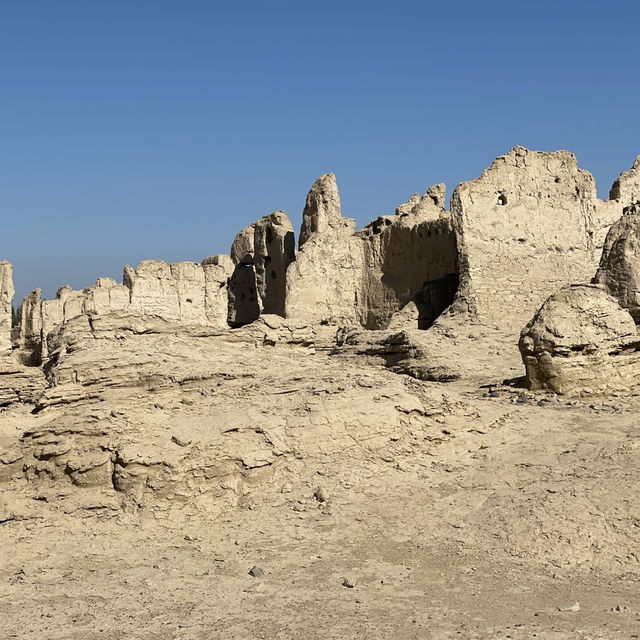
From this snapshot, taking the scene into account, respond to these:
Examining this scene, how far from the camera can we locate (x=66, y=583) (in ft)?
19.5

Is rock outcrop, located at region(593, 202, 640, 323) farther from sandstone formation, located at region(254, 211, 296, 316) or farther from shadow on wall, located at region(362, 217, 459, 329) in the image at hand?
sandstone formation, located at region(254, 211, 296, 316)

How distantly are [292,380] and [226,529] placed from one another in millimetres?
2421

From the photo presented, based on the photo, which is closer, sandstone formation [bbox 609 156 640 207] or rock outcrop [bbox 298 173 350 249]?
rock outcrop [bbox 298 173 350 249]

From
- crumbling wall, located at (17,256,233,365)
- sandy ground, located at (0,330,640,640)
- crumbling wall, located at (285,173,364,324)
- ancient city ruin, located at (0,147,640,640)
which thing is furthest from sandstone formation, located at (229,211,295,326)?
sandy ground, located at (0,330,640,640)

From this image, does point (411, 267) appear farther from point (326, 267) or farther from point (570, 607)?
point (570, 607)

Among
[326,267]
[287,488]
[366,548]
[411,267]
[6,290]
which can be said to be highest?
[6,290]

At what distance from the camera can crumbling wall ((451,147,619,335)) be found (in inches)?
659

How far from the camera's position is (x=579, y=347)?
10.4 meters

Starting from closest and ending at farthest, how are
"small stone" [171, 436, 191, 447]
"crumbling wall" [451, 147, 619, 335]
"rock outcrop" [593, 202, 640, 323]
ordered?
"small stone" [171, 436, 191, 447] < "rock outcrop" [593, 202, 640, 323] < "crumbling wall" [451, 147, 619, 335]

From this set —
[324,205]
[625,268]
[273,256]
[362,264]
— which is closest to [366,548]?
[625,268]

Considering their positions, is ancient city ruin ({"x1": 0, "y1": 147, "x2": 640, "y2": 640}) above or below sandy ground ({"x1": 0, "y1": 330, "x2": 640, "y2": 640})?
above

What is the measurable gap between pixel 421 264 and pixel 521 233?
257 centimetres

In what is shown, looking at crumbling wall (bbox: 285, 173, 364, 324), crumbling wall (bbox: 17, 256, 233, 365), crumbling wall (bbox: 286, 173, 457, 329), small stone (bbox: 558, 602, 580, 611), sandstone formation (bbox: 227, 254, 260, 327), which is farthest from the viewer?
sandstone formation (bbox: 227, 254, 260, 327)

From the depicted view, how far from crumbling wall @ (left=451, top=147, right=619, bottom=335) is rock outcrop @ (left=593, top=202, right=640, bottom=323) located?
9.33 ft
